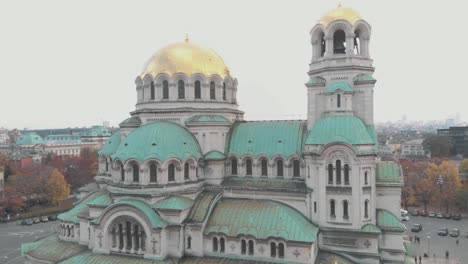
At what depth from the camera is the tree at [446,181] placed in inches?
2408

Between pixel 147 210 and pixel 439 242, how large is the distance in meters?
38.9

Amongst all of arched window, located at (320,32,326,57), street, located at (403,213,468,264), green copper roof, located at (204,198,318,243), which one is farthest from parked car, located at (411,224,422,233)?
arched window, located at (320,32,326,57)

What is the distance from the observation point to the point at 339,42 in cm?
3203

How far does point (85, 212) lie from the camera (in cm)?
3350

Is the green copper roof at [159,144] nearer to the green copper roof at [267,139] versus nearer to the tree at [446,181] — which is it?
the green copper roof at [267,139]

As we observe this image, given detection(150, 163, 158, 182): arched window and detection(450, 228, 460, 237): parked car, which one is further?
detection(450, 228, 460, 237): parked car

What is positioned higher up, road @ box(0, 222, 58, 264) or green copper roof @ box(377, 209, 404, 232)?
green copper roof @ box(377, 209, 404, 232)

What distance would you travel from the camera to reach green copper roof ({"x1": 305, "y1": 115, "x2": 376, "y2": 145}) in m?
27.3

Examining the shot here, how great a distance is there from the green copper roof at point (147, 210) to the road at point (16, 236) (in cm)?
2069

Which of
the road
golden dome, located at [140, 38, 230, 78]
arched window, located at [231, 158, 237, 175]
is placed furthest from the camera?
the road

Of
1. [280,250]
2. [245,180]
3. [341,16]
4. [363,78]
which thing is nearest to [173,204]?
[245,180]

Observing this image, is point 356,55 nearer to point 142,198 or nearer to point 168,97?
point 168,97

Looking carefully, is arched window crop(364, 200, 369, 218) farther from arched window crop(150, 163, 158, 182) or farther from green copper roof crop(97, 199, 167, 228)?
arched window crop(150, 163, 158, 182)

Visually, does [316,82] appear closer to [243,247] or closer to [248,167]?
[248,167]
